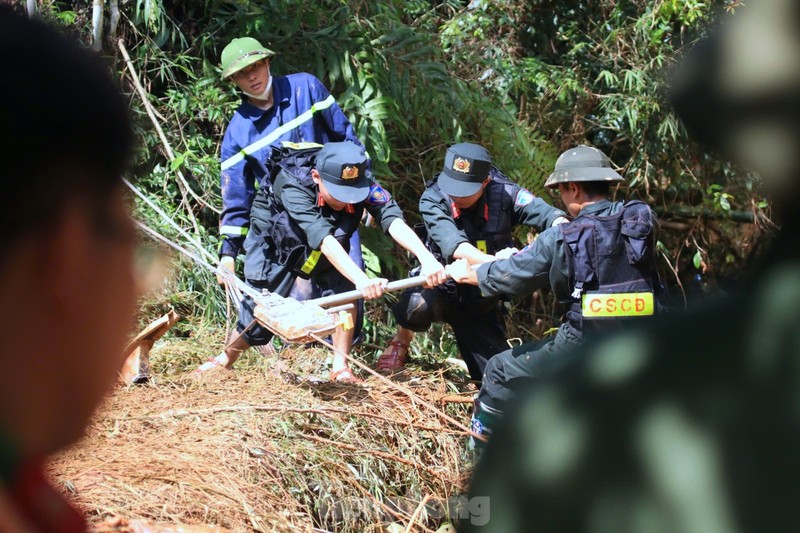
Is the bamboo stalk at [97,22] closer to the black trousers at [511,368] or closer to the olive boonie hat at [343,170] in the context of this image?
the olive boonie hat at [343,170]

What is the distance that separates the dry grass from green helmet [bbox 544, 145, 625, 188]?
Answer: 1520 mm

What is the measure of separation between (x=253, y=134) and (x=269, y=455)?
8.58 feet

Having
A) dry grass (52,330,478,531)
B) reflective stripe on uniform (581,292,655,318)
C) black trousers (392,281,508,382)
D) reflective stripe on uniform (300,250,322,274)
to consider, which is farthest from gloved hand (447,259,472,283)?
reflective stripe on uniform (581,292,655,318)

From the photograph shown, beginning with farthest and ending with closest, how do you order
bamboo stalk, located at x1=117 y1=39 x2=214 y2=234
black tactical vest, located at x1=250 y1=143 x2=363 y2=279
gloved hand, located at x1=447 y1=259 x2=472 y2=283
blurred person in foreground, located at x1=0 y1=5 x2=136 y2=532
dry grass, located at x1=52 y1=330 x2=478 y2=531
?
bamboo stalk, located at x1=117 y1=39 x2=214 y2=234, black tactical vest, located at x1=250 y1=143 x2=363 y2=279, gloved hand, located at x1=447 y1=259 x2=472 y2=283, dry grass, located at x1=52 y1=330 x2=478 y2=531, blurred person in foreground, located at x1=0 y1=5 x2=136 y2=532

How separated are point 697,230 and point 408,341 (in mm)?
4108

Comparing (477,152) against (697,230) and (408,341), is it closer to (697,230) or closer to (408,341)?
(408,341)

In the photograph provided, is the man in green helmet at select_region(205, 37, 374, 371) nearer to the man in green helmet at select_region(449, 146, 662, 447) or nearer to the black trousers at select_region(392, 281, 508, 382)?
the black trousers at select_region(392, 281, 508, 382)

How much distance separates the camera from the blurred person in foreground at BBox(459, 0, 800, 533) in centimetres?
83

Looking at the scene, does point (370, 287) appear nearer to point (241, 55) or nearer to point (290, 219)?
point (290, 219)

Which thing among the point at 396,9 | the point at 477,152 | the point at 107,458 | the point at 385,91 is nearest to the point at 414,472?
the point at 107,458

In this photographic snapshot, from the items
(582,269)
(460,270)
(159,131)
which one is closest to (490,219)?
(460,270)

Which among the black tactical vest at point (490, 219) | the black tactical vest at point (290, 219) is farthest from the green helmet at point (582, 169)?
the black tactical vest at point (290, 219)

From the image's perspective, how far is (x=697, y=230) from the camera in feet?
30.8

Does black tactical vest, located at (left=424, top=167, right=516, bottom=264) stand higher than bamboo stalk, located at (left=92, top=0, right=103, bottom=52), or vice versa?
bamboo stalk, located at (left=92, top=0, right=103, bottom=52)
